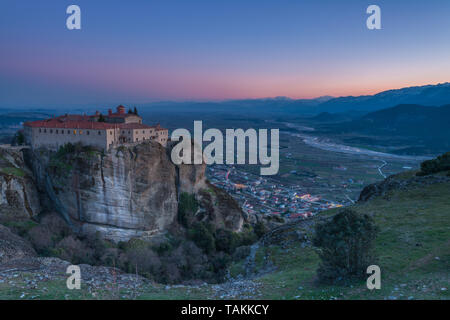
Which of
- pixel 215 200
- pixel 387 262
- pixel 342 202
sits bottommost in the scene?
pixel 342 202

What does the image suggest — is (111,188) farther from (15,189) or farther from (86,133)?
(15,189)

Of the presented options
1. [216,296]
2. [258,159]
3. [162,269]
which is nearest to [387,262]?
[216,296]

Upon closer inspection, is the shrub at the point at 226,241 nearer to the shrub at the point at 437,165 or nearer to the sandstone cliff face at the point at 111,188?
the sandstone cliff face at the point at 111,188

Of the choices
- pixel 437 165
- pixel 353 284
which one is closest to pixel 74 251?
pixel 353 284

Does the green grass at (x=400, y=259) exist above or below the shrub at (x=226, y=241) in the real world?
above

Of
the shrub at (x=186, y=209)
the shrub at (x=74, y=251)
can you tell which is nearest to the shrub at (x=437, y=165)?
the shrub at (x=186, y=209)

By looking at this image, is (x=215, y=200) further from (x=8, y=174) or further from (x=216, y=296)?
(x=216, y=296)
